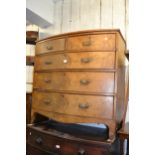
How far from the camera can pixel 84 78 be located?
5.00ft

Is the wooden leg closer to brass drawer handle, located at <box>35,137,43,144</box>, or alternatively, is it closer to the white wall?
brass drawer handle, located at <box>35,137,43,144</box>

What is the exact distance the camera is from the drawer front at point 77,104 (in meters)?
1.42

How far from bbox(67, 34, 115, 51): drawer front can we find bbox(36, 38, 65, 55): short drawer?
106 millimetres

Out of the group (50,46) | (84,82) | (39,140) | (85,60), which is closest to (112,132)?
(84,82)

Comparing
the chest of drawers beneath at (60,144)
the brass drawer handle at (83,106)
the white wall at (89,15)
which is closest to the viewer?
the chest of drawers beneath at (60,144)

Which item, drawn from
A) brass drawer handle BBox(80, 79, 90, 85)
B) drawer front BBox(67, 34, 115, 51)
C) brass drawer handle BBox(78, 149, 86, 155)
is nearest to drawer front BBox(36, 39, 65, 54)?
A: drawer front BBox(67, 34, 115, 51)

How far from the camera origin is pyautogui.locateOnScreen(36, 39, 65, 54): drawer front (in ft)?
5.61

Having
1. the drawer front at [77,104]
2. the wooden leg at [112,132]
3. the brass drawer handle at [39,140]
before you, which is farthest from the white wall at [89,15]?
the brass drawer handle at [39,140]

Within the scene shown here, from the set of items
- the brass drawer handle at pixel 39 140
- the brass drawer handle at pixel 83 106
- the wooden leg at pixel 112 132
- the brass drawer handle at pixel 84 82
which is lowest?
the brass drawer handle at pixel 39 140

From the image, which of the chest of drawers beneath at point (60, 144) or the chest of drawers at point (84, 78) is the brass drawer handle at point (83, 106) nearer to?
the chest of drawers at point (84, 78)

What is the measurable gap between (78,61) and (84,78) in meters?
0.18
